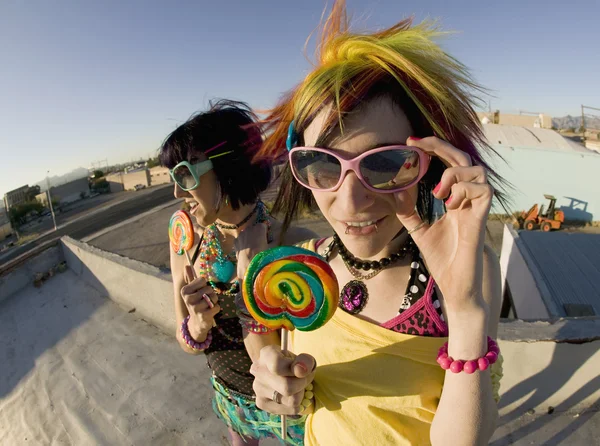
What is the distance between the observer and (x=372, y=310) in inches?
52.3

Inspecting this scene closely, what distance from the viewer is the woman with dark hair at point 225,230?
1.96 meters

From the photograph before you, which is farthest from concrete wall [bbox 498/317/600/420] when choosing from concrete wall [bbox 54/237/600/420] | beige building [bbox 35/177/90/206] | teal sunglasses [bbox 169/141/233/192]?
beige building [bbox 35/177/90/206]

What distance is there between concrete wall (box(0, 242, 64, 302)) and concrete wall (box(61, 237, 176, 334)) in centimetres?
52

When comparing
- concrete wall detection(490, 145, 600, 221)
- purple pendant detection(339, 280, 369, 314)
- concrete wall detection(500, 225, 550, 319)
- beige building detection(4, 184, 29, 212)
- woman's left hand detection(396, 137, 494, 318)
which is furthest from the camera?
beige building detection(4, 184, 29, 212)

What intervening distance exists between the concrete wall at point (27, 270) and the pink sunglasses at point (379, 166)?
7506 millimetres

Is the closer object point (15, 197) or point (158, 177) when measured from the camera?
Answer: point (15, 197)

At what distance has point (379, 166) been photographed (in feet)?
3.74

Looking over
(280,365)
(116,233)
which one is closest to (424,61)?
(280,365)

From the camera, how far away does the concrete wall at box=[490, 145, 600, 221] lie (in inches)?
625

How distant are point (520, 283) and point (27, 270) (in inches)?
344

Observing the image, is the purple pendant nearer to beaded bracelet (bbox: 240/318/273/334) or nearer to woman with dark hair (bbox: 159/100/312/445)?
beaded bracelet (bbox: 240/318/273/334)

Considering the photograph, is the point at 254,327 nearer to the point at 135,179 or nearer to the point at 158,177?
the point at 158,177

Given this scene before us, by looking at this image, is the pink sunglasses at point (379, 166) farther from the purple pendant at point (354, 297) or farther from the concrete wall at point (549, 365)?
the concrete wall at point (549, 365)

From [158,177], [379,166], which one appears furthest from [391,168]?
[158,177]
